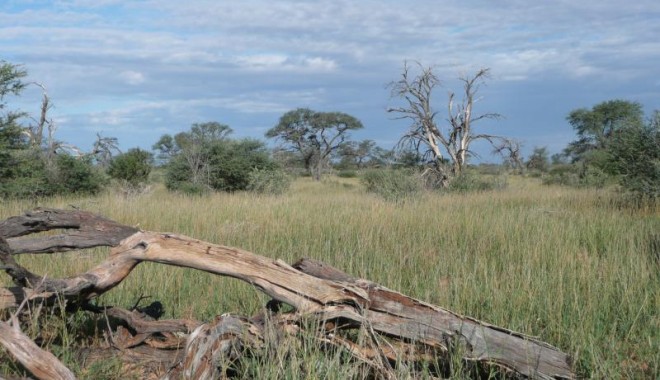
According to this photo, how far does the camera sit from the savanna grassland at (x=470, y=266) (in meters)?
4.58

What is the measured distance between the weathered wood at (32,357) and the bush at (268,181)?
1841 cm

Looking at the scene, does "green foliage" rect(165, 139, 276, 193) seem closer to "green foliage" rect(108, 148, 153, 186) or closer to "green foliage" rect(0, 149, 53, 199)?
"green foliage" rect(108, 148, 153, 186)

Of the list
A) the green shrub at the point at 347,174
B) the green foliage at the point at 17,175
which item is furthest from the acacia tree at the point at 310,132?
the green foliage at the point at 17,175

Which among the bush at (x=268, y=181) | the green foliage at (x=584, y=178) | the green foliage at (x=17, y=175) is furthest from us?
the green foliage at (x=584, y=178)

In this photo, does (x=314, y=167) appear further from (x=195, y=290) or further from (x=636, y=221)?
(x=195, y=290)

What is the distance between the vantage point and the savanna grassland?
180 inches

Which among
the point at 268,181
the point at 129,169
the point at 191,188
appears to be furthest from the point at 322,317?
the point at 129,169

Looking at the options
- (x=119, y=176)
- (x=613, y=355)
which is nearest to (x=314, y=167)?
(x=119, y=176)

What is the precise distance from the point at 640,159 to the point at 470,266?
8.68 metres

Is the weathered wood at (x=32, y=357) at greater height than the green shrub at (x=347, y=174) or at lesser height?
greater

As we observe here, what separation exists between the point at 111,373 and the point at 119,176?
21627 millimetres

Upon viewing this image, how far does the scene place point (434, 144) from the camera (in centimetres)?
2312

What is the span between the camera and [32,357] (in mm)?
3176

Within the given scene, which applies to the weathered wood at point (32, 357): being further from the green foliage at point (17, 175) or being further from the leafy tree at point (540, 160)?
the leafy tree at point (540, 160)
